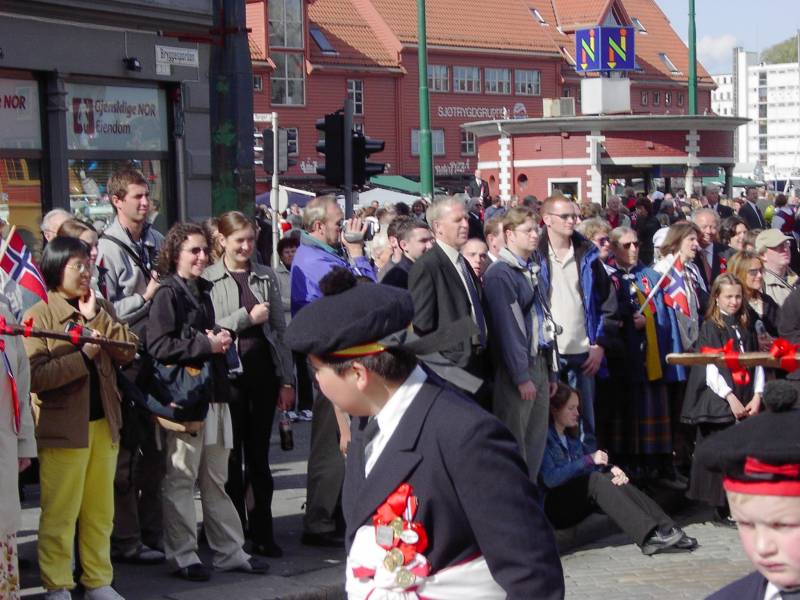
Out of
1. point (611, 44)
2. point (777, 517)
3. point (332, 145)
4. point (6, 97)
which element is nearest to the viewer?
point (777, 517)

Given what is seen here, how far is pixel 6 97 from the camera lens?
47.1 ft

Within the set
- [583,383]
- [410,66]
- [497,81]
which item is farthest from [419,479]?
[497,81]

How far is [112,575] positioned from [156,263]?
1.69 meters

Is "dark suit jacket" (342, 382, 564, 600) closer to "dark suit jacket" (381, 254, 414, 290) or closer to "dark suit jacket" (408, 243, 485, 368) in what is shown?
"dark suit jacket" (408, 243, 485, 368)

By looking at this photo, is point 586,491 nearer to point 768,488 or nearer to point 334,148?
point 334,148

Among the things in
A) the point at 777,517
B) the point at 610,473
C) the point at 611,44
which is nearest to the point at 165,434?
the point at 610,473

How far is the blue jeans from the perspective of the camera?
9805mm

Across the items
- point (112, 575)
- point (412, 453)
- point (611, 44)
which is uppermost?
point (611, 44)

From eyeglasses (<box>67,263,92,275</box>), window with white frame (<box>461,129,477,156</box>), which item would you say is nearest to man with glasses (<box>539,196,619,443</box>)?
eyeglasses (<box>67,263,92,275</box>)

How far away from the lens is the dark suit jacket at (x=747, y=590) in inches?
112

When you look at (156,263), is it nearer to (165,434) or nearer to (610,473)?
(165,434)

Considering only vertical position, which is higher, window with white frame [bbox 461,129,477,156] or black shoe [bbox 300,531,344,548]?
window with white frame [bbox 461,129,477,156]

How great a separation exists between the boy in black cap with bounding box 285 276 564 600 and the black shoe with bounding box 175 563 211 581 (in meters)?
4.00

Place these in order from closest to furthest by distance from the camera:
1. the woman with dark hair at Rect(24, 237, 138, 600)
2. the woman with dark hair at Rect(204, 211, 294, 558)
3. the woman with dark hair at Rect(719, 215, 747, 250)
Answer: the woman with dark hair at Rect(24, 237, 138, 600), the woman with dark hair at Rect(204, 211, 294, 558), the woman with dark hair at Rect(719, 215, 747, 250)
